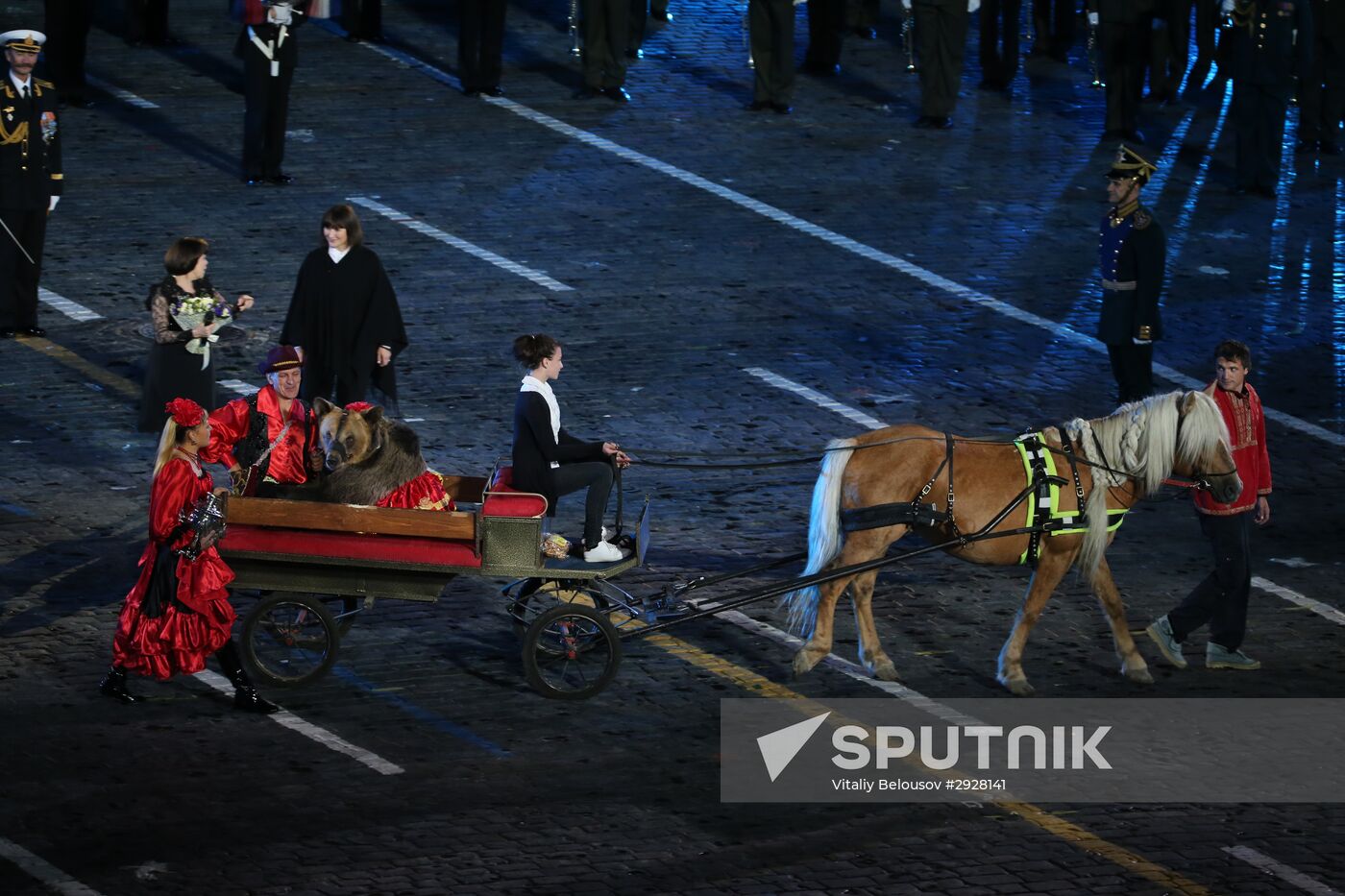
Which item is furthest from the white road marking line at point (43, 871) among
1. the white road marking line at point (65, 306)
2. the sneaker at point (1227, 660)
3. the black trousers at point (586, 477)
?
the white road marking line at point (65, 306)

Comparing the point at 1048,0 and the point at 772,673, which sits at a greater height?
the point at 1048,0

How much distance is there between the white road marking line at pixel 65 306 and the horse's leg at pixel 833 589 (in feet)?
27.0

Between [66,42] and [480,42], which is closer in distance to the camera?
[66,42]

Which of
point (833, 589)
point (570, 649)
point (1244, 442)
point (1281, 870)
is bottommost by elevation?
point (570, 649)

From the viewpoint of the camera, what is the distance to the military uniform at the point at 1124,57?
24.2 m

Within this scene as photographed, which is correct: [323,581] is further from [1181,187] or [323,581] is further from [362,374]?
[1181,187]

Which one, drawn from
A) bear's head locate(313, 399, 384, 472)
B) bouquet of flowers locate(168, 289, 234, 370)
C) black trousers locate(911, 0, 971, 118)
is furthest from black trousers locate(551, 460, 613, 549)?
black trousers locate(911, 0, 971, 118)

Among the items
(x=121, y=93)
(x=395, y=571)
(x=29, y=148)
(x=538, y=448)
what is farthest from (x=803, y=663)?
(x=121, y=93)

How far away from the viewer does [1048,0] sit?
88.4 ft

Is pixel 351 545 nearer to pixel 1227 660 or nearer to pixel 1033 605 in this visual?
pixel 1033 605

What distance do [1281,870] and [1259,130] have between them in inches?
548

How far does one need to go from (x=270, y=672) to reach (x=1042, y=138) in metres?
14.4

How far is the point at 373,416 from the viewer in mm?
12250

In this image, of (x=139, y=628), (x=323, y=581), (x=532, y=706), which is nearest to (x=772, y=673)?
(x=532, y=706)
